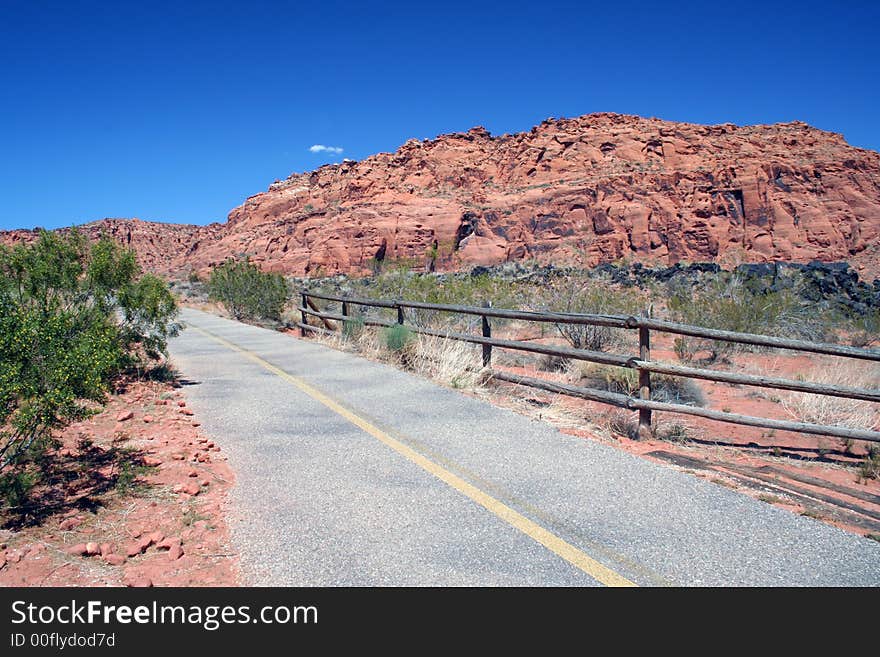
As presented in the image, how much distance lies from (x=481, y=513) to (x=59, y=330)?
3502mm

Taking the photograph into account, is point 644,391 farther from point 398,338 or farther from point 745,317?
point 745,317

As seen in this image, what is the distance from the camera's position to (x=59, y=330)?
461 cm

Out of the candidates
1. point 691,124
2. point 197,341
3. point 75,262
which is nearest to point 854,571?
point 75,262

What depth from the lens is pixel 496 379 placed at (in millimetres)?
9344

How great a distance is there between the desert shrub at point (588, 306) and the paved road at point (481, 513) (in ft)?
18.2

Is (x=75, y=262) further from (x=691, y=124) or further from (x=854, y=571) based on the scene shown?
(x=691, y=124)

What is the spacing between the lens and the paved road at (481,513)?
3.46 metres

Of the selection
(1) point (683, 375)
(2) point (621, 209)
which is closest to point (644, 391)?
(1) point (683, 375)

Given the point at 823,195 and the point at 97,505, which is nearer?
the point at 97,505

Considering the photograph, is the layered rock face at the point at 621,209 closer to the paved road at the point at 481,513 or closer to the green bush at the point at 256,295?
the green bush at the point at 256,295

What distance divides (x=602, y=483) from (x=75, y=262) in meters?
7.32

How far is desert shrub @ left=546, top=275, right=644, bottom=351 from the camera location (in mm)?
12398

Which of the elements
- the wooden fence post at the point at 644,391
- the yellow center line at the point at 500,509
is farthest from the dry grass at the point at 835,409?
the yellow center line at the point at 500,509

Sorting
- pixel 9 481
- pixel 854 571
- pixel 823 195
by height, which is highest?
pixel 823 195
